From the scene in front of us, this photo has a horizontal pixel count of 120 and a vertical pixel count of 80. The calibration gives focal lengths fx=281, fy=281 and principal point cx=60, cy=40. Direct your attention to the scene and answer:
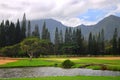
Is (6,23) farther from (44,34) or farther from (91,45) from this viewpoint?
(91,45)

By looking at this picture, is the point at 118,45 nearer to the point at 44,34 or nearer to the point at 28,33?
the point at 44,34

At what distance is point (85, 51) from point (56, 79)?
129m

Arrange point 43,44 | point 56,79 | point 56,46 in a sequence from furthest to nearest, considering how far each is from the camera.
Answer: point 56,46 → point 43,44 → point 56,79

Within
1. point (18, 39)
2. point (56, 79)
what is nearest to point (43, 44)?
point (18, 39)

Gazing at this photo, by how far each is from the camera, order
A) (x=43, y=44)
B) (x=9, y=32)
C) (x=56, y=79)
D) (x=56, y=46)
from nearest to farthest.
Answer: (x=56, y=79) < (x=43, y=44) < (x=9, y=32) < (x=56, y=46)

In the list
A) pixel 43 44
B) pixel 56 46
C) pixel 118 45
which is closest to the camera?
pixel 43 44

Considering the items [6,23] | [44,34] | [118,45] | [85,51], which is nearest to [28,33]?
[44,34]

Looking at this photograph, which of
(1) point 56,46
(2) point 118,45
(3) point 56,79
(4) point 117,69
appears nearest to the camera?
(3) point 56,79

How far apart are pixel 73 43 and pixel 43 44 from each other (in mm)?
50093

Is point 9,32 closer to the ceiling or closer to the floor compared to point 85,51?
closer to the ceiling

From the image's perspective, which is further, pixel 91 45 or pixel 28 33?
pixel 28 33

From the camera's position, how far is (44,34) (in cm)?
17925

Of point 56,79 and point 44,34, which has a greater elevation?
point 44,34

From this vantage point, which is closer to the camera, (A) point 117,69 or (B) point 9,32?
(A) point 117,69
